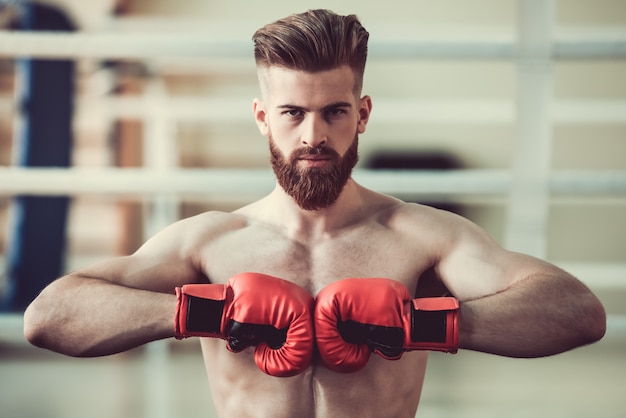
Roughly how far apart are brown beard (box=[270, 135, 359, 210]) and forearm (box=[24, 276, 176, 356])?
0.35 m

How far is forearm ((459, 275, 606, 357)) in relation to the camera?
4.10 ft

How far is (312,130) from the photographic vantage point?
1.34 meters

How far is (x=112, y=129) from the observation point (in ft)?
14.7

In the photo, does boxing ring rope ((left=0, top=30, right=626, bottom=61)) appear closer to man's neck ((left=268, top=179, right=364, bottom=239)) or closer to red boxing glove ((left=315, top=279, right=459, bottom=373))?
man's neck ((left=268, top=179, right=364, bottom=239))

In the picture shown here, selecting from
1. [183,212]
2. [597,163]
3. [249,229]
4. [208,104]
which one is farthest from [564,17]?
[249,229]

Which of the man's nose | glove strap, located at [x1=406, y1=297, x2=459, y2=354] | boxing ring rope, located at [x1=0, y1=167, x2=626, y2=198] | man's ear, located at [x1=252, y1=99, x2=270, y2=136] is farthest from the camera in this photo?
boxing ring rope, located at [x1=0, y1=167, x2=626, y2=198]

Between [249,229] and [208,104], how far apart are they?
351cm

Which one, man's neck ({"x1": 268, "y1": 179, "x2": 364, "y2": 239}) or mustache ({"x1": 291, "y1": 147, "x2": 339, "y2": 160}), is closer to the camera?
mustache ({"x1": 291, "y1": 147, "x2": 339, "y2": 160})

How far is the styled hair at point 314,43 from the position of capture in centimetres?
135

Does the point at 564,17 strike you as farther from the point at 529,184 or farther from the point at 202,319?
the point at 202,319

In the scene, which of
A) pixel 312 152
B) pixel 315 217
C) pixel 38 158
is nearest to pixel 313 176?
pixel 312 152

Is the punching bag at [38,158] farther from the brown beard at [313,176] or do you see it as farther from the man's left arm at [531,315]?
the man's left arm at [531,315]

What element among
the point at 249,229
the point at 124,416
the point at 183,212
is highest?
the point at 249,229

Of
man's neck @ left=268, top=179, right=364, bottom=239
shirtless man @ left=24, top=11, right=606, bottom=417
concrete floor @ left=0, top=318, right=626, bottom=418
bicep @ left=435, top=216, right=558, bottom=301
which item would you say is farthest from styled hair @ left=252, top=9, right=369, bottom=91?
concrete floor @ left=0, top=318, right=626, bottom=418
